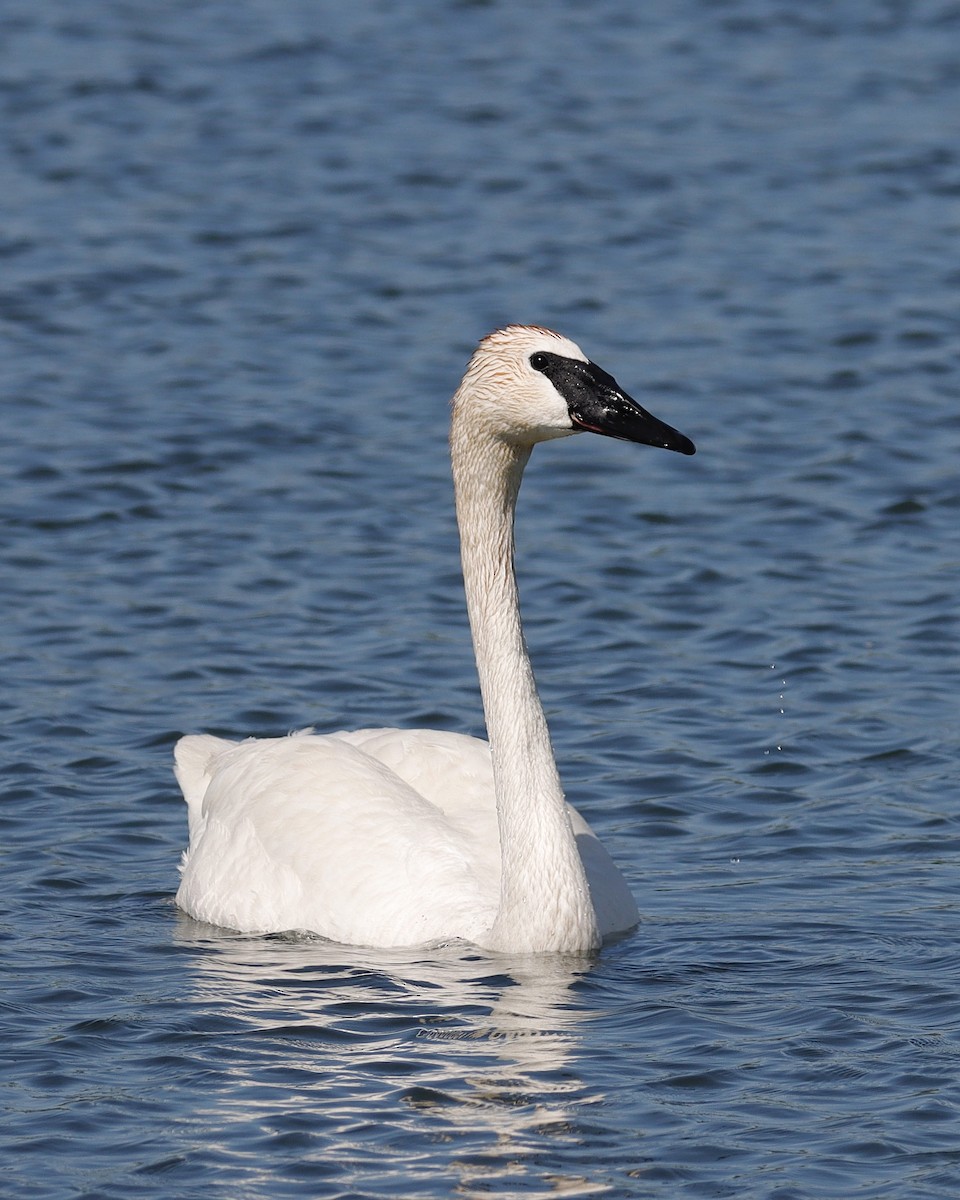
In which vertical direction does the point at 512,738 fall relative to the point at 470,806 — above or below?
above

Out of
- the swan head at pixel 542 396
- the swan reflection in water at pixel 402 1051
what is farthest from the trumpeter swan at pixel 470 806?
the swan reflection in water at pixel 402 1051

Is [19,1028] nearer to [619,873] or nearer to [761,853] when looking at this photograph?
[619,873]

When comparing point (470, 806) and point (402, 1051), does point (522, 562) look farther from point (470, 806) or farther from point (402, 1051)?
point (402, 1051)

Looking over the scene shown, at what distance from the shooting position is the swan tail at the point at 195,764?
11.0 meters

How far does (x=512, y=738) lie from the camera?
9547 mm

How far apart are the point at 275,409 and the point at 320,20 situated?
12.0 metres

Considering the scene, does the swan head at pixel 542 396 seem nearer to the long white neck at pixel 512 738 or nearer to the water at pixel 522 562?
the long white neck at pixel 512 738

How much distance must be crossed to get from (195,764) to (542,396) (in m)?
2.96

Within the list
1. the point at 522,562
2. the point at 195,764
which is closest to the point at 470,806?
the point at 195,764

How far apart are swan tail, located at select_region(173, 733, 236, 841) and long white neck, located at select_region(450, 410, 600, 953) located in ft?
5.78

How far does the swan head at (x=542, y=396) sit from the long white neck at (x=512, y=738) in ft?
0.46

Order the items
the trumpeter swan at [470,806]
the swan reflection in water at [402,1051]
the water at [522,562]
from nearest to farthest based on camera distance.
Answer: the swan reflection in water at [402,1051] < the water at [522,562] < the trumpeter swan at [470,806]

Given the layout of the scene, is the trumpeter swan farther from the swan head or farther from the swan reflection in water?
the swan reflection in water

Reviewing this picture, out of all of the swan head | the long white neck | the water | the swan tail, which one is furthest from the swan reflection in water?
the swan head
